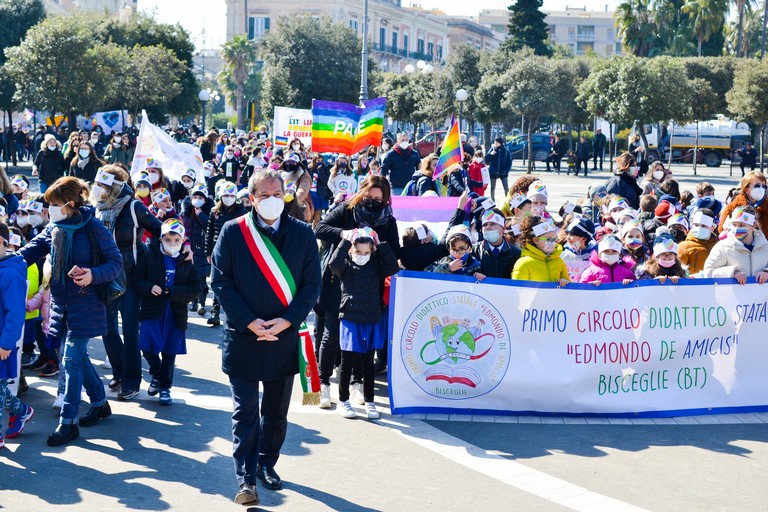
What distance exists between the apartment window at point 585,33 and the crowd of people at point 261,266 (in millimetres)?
141846

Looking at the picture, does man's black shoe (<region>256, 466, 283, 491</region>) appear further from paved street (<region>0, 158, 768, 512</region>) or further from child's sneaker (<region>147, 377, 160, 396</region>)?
child's sneaker (<region>147, 377, 160, 396</region>)

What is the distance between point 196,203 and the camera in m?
11.6

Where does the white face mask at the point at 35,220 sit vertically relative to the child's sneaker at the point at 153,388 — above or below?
above

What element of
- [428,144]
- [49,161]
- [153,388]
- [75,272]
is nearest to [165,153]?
[153,388]

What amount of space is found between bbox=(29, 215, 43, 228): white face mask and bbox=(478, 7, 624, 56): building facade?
14182 centimetres

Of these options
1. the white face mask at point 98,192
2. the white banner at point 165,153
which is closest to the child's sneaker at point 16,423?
the white face mask at point 98,192

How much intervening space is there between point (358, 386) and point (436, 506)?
2579 millimetres

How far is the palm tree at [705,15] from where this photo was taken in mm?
68062

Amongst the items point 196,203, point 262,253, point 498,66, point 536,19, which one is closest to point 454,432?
point 262,253

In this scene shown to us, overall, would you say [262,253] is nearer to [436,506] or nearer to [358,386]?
[436,506]

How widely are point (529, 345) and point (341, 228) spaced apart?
1.79 m

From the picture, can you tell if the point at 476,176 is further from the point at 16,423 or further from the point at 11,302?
Result: the point at 11,302

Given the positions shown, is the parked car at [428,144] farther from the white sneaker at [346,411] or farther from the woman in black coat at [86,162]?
the white sneaker at [346,411]

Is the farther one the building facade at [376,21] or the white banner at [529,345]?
the building facade at [376,21]
